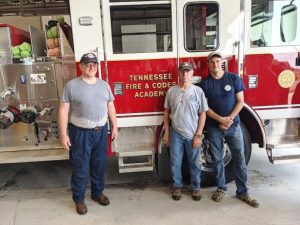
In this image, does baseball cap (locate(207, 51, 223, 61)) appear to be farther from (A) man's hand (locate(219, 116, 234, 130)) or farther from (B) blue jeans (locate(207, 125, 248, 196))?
(B) blue jeans (locate(207, 125, 248, 196))

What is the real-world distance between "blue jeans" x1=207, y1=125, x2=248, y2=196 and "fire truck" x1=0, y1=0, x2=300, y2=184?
0.98ft

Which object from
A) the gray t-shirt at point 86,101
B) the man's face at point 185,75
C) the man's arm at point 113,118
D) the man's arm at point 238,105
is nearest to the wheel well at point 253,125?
the man's arm at point 238,105

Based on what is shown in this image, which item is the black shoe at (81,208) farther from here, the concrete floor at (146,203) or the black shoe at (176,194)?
the black shoe at (176,194)

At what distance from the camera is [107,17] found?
11.0 feet

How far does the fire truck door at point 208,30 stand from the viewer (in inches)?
135

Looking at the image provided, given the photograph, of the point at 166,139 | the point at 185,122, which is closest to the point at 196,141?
the point at 185,122

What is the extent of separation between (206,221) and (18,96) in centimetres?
266

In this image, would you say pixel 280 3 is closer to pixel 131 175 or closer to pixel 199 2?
pixel 199 2

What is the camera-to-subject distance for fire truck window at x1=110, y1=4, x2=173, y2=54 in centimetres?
335

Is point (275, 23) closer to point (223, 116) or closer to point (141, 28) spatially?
point (223, 116)

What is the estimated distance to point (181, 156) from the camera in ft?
11.5

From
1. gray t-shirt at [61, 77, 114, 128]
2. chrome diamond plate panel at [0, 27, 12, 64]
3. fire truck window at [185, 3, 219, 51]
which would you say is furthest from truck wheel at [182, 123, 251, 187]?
chrome diamond plate panel at [0, 27, 12, 64]

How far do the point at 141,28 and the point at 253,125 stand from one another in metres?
1.76

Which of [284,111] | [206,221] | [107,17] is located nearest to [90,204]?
[206,221]
